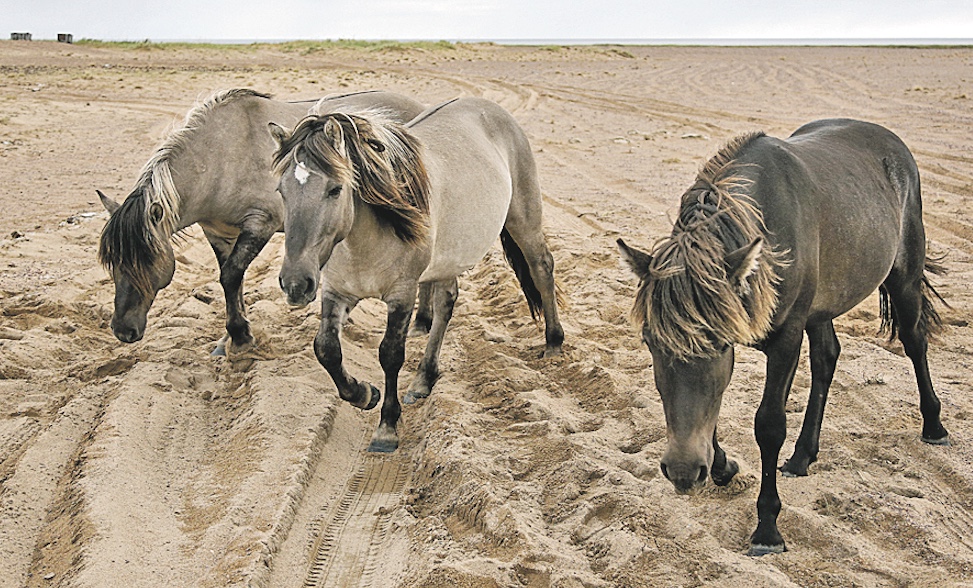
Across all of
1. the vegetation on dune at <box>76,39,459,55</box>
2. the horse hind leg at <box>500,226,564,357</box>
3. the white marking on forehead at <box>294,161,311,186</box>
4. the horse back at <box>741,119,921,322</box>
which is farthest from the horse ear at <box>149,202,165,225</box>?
the vegetation on dune at <box>76,39,459,55</box>

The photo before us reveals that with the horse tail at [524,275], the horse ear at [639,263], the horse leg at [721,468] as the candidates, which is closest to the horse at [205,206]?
the horse tail at [524,275]

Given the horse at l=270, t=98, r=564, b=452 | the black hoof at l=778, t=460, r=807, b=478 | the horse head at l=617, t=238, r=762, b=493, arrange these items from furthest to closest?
1. the black hoof at l=778, t=460, r=807, b=478
2. the horse at l=270, t=98, r=564, b=452
3. the horse head at l=617, t=238, r=762, b=493

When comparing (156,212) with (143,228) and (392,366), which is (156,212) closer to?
(143,228)

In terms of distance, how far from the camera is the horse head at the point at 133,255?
512 cm

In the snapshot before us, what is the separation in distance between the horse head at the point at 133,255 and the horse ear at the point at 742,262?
3.76 meters

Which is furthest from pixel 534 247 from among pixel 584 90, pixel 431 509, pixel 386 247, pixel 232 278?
pixel 584 90

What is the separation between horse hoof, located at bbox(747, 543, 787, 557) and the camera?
3.40m

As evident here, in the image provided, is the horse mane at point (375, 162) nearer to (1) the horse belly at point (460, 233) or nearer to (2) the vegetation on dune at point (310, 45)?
(1) the horse belly at point (460, 233)

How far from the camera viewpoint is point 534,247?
6.05m

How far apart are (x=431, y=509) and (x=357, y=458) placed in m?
0.82

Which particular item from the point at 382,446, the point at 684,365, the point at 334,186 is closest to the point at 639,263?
the point at 684,365

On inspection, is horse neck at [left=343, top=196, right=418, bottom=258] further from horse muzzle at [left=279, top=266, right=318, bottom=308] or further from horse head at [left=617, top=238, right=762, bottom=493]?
horse head at [left=617, top=238, right=762, bottom=493]

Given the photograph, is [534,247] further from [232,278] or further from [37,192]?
[37,192]

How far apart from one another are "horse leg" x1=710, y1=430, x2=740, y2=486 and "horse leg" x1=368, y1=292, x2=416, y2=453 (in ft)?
5.94
